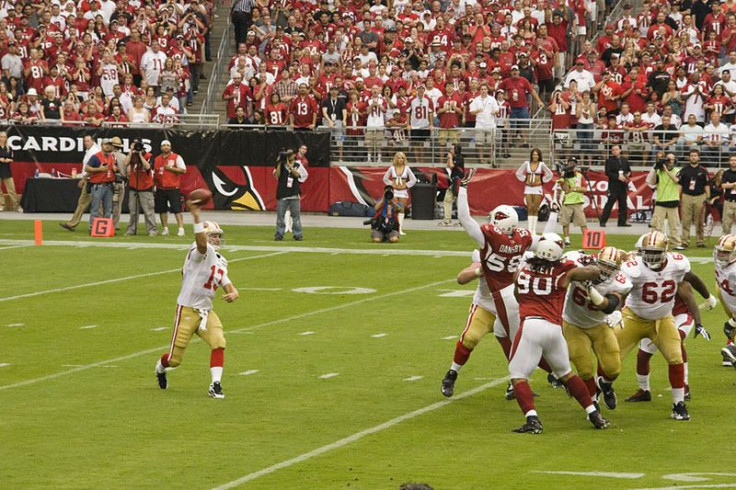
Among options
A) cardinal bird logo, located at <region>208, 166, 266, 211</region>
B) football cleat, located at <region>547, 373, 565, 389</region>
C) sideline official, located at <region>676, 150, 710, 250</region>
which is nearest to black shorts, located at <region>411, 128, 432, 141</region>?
cardinal bird logo, located at <region>208, 166, 266, 211</region>

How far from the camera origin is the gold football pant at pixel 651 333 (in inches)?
503

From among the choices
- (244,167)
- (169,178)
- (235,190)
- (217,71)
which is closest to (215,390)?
(169,178)

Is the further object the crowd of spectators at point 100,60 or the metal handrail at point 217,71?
the metal handrail at point 217,71

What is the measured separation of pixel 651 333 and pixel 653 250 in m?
0.79

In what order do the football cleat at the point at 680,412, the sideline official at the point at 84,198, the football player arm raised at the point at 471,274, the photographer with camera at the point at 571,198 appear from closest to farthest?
the football cleat at the point at 680,412 → the football player arm raised at the point at 471,274 → the photographer with camera at the point at 571,198 → the sideline official at the point at 84,198

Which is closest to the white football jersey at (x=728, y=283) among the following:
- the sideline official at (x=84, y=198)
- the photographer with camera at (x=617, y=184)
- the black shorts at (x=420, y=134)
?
the photographer with camera at (x=617, y=184)

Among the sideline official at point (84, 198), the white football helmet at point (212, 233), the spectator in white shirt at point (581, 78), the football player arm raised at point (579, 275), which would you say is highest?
the spectator in white shirt at point (581, 78)

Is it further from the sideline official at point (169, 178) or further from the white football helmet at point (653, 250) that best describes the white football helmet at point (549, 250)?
the sideline official at point (169, 178)

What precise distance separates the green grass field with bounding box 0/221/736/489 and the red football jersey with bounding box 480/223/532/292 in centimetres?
117

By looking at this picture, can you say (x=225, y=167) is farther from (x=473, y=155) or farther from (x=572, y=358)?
(x=572, y=358)

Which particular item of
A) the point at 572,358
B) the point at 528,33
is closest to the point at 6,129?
the point at 528,33

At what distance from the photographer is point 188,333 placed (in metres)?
13.4

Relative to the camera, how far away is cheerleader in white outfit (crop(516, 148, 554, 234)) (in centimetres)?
2827

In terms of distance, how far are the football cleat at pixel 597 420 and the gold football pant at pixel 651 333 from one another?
1003mm
